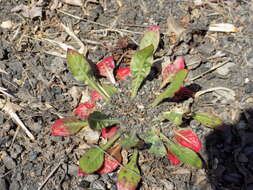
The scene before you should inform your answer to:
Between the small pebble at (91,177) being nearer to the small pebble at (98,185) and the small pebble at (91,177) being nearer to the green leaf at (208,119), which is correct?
the small pebble at (98,185)

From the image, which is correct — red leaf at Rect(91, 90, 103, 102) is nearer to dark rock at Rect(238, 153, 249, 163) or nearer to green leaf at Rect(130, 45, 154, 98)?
green leaf at Rect(130, 45, 154, 98)

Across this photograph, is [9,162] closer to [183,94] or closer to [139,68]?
[139,68]

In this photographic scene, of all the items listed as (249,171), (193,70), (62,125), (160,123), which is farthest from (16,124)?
(249,171)

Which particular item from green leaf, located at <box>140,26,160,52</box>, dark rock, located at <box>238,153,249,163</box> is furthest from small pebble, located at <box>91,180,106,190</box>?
green leaf, located at <box>140,26,160,52</box>

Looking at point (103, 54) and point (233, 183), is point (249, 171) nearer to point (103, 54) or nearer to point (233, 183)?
point (233, 183)

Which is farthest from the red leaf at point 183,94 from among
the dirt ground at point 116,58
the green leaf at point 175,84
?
the green leaf at point 175,84
